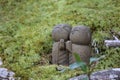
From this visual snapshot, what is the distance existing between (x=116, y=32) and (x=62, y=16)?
89cm

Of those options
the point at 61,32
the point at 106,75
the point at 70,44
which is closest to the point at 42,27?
the point at 61,32

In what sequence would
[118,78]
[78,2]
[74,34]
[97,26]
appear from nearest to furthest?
[118,78], [74,34], [97,26], [78,2]

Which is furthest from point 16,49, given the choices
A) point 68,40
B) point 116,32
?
point 116,32

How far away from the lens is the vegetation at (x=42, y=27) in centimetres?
289

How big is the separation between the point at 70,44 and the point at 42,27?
35.7 inches

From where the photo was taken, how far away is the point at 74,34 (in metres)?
2.86

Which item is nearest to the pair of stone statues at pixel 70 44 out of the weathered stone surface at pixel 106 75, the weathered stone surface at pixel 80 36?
the weathered stone surface at pixel 80 36

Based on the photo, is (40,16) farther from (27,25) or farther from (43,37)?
(43,37)

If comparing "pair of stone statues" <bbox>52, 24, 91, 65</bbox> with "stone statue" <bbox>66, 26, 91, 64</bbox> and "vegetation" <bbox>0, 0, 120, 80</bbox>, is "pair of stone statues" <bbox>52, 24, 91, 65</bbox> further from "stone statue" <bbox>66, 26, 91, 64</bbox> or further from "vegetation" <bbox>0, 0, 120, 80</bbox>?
"vegetation" <bbox>0, 0, 120, 80</bbox>

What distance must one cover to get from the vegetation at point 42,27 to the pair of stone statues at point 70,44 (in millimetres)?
191

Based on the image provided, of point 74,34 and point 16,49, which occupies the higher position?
point 74,34

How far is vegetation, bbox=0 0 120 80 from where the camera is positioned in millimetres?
2889

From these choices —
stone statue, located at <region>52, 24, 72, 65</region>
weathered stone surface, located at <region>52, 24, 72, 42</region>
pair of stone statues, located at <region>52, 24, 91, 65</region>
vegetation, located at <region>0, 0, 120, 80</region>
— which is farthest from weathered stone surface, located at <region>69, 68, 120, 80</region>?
weathered stone surface, located at <region>52, 24, 72, 42</region>

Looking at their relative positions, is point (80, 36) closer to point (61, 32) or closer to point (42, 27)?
point (61, 32)
